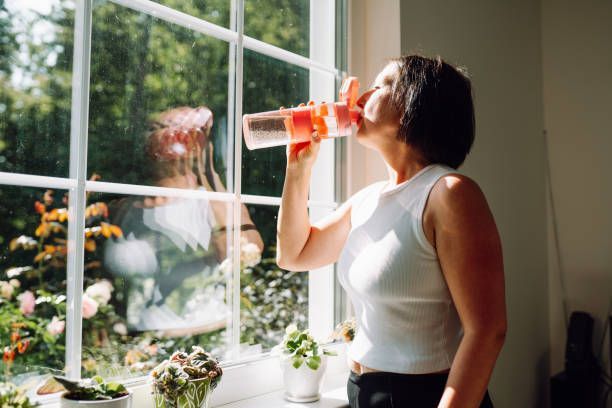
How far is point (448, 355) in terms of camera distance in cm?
108

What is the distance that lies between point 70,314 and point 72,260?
4.2 inches

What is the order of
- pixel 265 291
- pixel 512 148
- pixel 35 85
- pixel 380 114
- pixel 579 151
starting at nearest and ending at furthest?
1. pixel 35 85
2. pixel 380 114
3. pixel 265 291
4. pixel 512 148
5. pixel 579 151

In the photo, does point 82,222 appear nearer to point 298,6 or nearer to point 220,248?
point 220,248

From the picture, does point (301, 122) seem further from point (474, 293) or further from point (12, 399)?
point (12, 399)

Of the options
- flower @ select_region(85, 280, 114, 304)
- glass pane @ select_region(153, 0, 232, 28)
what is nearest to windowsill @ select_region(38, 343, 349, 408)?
flower @ select_region(85, 280, 114, 304)

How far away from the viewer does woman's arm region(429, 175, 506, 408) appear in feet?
3.18

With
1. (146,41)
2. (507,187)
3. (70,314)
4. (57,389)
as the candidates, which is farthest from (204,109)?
(507,187)

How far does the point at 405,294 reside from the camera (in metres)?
1.07

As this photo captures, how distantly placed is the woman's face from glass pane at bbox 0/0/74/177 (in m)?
0.62

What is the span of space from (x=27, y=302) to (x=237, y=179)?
1.91ft

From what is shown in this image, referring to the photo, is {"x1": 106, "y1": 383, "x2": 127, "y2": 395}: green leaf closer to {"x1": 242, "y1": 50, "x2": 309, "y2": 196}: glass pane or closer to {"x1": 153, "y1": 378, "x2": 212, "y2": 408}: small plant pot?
{"x1": 153, "y1": 378, "x2": 212, "y2": 408}: small plant pot

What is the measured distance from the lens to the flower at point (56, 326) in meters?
1.07

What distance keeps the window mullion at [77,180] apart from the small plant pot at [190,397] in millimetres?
179

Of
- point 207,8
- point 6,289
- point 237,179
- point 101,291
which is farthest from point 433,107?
point 6,289
